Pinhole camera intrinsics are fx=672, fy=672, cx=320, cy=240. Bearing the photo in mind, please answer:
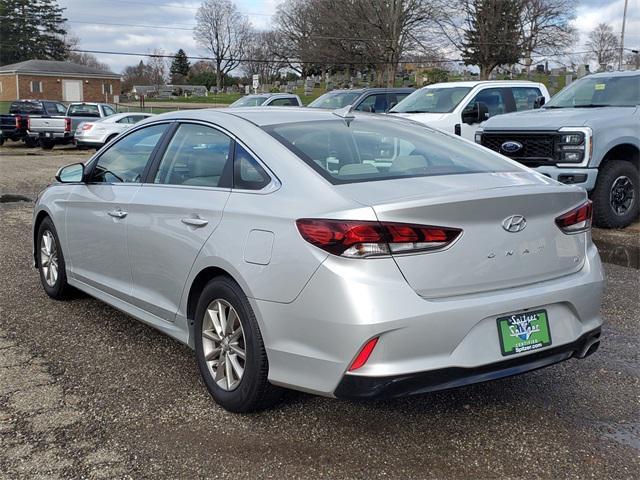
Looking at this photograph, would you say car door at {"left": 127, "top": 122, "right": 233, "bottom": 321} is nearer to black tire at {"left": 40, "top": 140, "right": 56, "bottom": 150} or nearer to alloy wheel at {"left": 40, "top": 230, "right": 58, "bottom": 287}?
alloy wheel at {"left": 40, "top": 230, "right": 58, "bottom": 287}

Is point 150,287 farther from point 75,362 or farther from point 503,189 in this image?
point 503,189

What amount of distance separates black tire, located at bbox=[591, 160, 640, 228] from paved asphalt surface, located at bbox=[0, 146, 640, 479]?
3973mm

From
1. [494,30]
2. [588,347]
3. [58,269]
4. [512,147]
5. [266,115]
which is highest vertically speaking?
[494,30]

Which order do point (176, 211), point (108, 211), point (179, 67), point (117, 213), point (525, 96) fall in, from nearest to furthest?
1. point (176, 211)
2. point (117, 213)
3. point (108, 211)
4. point (525, 96)
5. point (179, 67)

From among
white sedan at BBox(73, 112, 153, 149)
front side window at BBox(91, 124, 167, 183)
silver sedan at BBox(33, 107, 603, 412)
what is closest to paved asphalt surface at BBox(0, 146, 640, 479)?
silver sedan at BBox(33, 107, 603, 412)

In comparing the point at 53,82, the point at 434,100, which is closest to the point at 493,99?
the point at 434,100

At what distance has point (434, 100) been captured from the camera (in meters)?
12.2

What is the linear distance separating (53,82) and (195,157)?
65.7 metres

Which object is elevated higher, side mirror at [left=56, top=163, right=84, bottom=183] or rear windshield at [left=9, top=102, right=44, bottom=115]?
rear windshield at [left=9, top=102, right=44, bottom=115]

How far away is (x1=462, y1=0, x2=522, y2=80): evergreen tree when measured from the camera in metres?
50.2

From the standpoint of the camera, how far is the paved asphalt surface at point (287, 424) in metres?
3.06

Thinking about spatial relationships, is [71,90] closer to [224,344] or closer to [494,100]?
[494,100]

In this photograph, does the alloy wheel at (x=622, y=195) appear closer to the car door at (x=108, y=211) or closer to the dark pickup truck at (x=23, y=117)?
the car door at (x=108, y=211)

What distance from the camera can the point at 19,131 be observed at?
25938 millimetres
